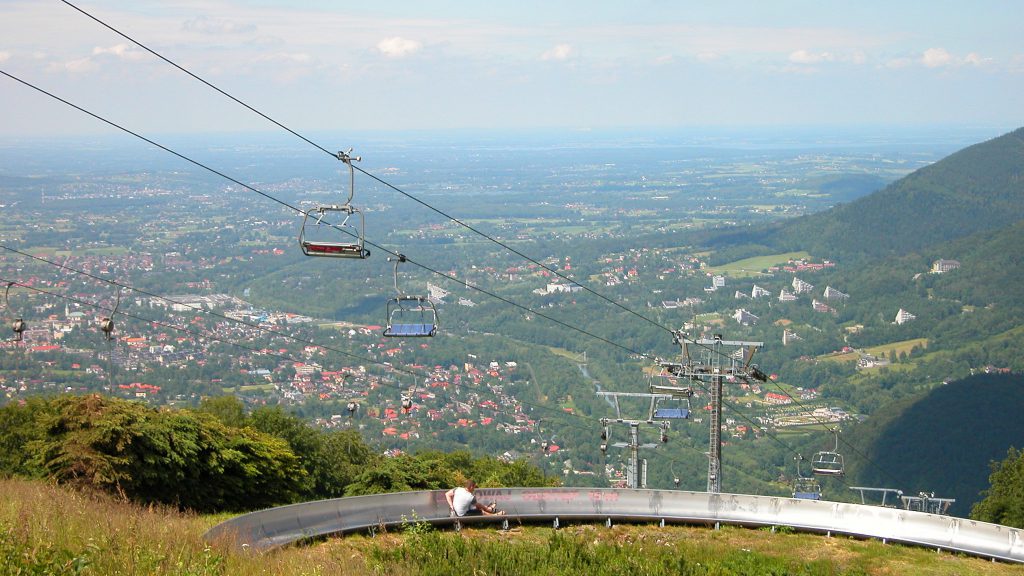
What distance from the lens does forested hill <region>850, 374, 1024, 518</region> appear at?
50938 mm

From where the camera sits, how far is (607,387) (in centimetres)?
7594

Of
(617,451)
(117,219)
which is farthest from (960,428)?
(117,219)

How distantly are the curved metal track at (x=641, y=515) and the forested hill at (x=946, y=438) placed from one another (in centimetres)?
3445

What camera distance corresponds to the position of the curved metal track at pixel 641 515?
1405cm

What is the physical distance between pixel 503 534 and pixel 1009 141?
153 m

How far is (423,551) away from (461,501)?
2562mm

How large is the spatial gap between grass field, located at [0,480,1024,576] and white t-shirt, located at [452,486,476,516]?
0.37m

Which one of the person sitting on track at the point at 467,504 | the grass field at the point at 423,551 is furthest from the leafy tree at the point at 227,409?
the person sitting on track at the point at 467,504

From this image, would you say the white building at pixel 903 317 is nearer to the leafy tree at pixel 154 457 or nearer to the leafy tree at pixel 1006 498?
the leafy tree at pixel 1006 498

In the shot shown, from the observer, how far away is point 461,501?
48.2 ft

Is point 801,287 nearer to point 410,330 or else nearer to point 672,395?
point 672,395

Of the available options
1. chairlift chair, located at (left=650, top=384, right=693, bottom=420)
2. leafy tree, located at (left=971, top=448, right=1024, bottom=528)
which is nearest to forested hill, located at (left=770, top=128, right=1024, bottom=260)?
leafy tree, located at (left=971, top=448, right=1024, bottom=528)

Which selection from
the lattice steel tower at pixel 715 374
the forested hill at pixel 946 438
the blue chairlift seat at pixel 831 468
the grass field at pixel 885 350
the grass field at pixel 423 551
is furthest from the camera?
the grass field at pixel 885 350

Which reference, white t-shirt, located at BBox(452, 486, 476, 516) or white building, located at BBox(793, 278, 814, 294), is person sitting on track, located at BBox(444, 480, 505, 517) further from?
white building, located at BBox(793, 278, 814, 294)
